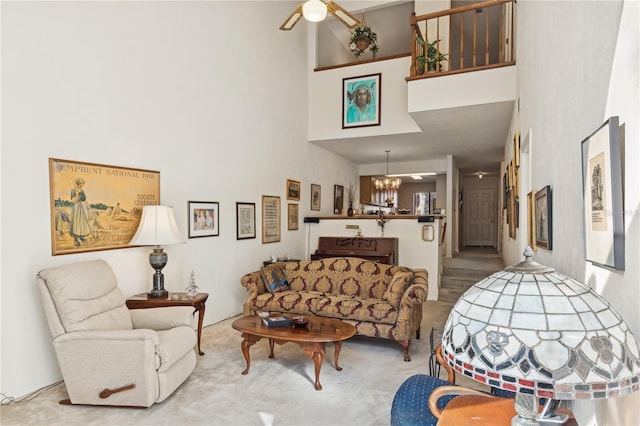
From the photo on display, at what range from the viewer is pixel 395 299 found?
152 inches

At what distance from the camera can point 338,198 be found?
8.55 meters

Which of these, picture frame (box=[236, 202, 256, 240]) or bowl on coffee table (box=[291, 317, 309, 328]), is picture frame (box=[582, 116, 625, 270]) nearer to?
bowl on coffee table (box=[291, 317, 309, 328])

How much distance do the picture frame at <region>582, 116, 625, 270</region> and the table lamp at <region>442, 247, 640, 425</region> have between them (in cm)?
39

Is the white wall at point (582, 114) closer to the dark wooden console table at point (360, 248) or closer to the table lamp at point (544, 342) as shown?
the table lamp at point (544, 342)

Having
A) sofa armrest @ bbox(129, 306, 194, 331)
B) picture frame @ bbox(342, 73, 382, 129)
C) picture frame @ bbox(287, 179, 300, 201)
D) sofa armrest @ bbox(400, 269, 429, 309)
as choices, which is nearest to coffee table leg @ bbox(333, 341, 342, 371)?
sofa armrest @ bbox(400, 269, 429, 309)

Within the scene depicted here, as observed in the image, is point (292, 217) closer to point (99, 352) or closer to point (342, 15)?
point (342, 15)

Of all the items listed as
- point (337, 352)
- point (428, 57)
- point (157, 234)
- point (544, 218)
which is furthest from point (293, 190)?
point (544, 218)

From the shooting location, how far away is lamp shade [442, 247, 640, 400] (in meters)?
0.82

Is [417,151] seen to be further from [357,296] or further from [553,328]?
[553,328]

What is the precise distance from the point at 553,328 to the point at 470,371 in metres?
0.21

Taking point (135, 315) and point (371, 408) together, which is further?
point (135, 315)

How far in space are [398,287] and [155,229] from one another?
7.99 ft

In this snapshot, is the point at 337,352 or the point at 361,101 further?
the point at 361,101

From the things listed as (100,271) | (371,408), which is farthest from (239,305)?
(371,408)
